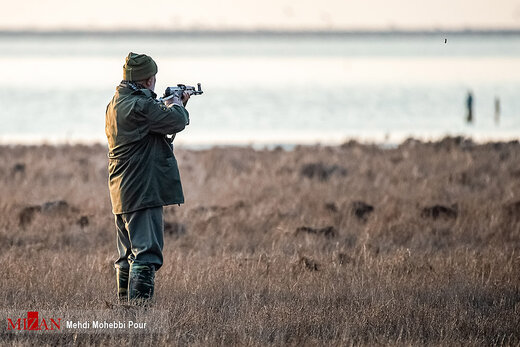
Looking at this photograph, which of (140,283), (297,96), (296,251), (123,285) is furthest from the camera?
(297,96)

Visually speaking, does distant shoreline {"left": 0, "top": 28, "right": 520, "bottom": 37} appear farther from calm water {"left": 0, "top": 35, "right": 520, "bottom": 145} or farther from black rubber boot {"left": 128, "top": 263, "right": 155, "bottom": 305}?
black rubber boot {"left": 128, "top": 263, "right": 155, "bottom": 305}

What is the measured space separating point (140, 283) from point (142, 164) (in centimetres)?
88

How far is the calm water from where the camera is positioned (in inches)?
1470

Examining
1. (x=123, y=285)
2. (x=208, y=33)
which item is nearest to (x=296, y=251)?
(x=123, y=285)

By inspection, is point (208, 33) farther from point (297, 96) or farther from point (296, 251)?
point (296, 251)

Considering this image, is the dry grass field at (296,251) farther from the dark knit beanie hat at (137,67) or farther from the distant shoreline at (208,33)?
the distant shoreline at (208,33)

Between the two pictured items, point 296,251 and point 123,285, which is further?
point 296,251

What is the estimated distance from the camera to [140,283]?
8.05 m

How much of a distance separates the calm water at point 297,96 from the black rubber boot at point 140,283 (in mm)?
7620

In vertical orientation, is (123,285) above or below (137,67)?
below

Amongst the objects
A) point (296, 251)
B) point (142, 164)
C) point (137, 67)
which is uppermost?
point (137, 67)

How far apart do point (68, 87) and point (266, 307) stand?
205 ft

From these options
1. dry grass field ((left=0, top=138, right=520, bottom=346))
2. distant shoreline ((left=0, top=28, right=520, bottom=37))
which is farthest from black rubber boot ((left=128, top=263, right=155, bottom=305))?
distant shoreline ((left=0, top=28, right=520, bottom=37))

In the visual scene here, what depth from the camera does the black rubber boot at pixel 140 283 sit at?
802 centimetres
